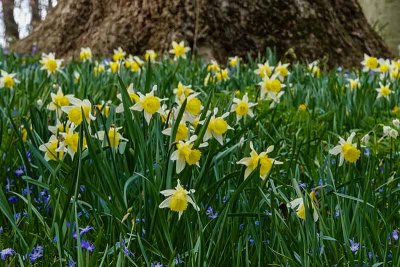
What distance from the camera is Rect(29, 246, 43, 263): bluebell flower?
1.51 m

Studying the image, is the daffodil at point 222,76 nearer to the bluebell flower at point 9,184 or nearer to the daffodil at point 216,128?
the bluebell flower at point 9,184

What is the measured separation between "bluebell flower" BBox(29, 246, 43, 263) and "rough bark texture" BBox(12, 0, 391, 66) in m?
3.72

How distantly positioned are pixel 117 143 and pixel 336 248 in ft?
2.22

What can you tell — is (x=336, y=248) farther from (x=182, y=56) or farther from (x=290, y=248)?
(x=182, y=56)

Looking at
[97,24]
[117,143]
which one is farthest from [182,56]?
[117,143]

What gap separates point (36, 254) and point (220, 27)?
13.2ft

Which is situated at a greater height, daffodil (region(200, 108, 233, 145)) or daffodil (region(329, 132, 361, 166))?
daffodil (region(200, 108, 233, 145))

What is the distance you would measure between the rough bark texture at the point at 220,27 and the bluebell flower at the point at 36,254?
3715 mm

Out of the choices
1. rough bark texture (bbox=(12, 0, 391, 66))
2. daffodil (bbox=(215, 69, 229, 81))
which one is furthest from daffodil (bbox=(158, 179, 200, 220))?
rough bark texture (bbox=(12, 0, 391, 66))

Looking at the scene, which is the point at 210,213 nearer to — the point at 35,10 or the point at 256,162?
the point at 256,162

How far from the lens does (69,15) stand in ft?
19.7

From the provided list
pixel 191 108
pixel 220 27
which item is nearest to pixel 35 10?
pixel 220 27

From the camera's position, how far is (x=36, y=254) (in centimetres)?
153

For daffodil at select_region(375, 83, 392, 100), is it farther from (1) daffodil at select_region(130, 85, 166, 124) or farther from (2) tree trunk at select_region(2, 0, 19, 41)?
(2) tree trunk at select_region(2, 0, 19, 41)
